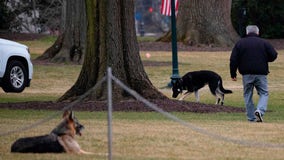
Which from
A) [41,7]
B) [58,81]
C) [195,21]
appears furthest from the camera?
[41,7]

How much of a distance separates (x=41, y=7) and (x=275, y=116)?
142 feet

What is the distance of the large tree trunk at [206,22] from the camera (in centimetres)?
4388

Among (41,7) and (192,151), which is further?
(41,7)

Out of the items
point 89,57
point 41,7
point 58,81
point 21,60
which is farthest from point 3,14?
point 89,57

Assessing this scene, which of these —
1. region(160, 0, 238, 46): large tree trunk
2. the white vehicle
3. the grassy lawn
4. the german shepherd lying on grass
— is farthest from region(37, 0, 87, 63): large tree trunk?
the german shepherd lying on grass

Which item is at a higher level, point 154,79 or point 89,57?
point 89,57

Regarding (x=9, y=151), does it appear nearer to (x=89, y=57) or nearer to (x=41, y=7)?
(x=89, y=57)

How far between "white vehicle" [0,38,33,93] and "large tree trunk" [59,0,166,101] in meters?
3.04

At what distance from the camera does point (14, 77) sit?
2378cm

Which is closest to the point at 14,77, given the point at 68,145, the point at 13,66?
the point at 13,66

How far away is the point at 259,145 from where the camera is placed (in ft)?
42.3

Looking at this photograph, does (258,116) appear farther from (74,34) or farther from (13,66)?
(74,34)

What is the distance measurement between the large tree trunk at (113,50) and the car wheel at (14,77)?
10.4 feet

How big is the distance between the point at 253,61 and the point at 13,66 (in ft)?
25.2
